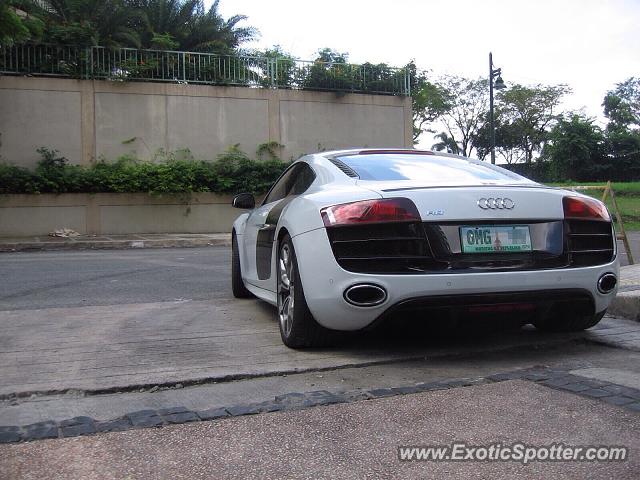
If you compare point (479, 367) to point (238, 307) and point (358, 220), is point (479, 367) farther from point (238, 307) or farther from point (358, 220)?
point (238, 307)

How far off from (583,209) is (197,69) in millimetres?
18642

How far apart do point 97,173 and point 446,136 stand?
44.3 m

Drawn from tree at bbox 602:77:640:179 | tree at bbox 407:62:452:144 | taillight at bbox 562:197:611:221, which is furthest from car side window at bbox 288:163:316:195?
tree at bbox 602:77:640:179

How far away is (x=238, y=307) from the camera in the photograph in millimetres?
6117

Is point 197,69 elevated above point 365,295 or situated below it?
above

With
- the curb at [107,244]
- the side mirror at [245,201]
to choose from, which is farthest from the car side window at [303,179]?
the curb at [107,244]

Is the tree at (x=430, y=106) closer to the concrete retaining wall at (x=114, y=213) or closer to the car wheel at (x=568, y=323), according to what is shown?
the concrete retaining wall at (x=114, y=213)

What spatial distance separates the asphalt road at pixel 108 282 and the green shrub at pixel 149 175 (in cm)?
820

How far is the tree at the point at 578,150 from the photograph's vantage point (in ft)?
163

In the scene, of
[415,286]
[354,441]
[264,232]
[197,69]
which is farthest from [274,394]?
[197,69]

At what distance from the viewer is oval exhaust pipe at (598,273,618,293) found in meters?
4.17

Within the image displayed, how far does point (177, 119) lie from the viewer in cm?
2072

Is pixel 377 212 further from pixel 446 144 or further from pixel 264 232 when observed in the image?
pixel 446 144

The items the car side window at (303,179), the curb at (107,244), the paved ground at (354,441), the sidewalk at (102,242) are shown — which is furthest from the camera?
the sidewalk at (102,242)
